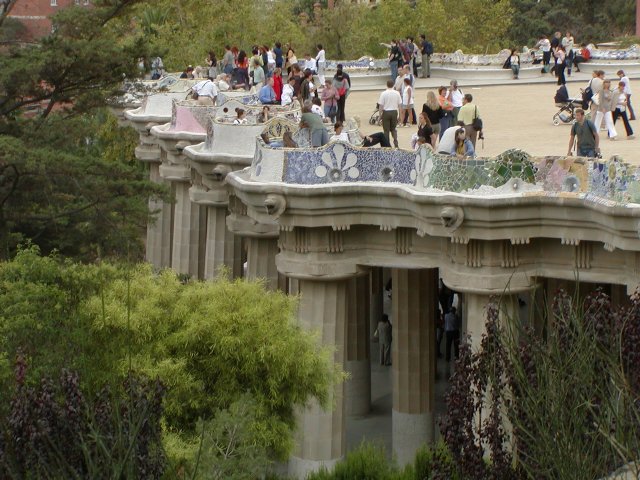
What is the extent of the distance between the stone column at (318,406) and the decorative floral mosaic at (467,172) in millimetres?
2513

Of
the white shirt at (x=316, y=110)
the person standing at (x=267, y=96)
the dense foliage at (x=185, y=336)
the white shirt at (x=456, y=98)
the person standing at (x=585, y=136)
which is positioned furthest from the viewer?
the person standing at (x=267, y=96)

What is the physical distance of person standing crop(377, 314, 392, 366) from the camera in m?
54.9

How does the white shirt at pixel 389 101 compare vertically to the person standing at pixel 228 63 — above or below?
below

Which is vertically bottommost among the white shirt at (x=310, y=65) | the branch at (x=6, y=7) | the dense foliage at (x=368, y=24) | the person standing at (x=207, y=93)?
the person standing at (x=207, y=93)

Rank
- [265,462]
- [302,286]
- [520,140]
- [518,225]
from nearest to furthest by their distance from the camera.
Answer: [265,462], [518,225], [302,286], [520,140]

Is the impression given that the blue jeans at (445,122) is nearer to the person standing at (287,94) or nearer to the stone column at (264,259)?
the stone column at (264,259)

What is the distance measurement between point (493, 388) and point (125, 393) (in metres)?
4.51

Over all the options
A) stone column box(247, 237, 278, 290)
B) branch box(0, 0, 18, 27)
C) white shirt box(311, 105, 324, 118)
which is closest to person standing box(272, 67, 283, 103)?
white shirt box(311, 105, 324, 118)

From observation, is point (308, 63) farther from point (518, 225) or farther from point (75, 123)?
point (518, 225)

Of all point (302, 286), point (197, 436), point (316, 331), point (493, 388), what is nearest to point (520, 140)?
point (302, 286)

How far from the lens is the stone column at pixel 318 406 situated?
40.5 meters

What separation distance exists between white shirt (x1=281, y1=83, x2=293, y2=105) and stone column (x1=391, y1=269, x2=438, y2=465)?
7.68 meters

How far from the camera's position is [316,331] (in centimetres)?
3638

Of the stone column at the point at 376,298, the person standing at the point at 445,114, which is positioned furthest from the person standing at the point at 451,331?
the person standing at the point at 445,114
